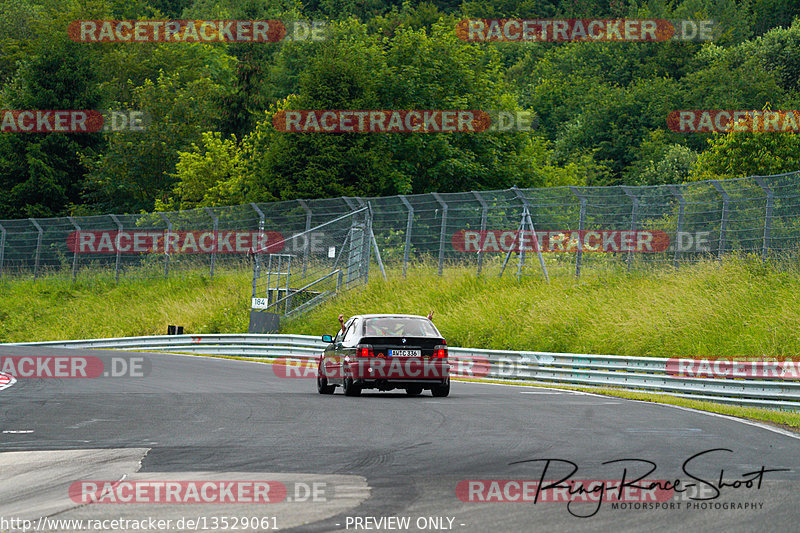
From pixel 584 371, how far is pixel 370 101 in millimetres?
32355

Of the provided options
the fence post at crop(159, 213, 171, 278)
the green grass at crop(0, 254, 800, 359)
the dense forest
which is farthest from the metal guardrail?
the dense forest

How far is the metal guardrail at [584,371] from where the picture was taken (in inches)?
687

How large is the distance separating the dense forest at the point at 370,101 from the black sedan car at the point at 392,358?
30.5 m

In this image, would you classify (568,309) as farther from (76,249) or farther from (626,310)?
(76,249)

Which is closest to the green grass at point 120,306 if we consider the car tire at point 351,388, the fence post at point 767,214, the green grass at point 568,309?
the green grass at point 568,309

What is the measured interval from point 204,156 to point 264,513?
6251 cm

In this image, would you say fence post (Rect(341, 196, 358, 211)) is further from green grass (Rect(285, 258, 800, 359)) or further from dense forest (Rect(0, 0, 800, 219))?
dense forest (Rect(0, 0, 800, 219))

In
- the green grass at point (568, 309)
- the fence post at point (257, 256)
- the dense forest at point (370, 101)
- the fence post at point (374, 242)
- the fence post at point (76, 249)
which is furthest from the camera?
the dense forest at point (370, 101)

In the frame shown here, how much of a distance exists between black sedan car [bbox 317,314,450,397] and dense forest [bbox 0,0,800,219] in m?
30.5

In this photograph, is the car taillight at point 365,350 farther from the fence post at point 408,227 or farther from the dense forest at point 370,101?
the dense forest at point 370,101

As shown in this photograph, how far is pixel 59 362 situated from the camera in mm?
26922

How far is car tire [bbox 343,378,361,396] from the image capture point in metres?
17.9

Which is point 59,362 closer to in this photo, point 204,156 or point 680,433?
point 680,433

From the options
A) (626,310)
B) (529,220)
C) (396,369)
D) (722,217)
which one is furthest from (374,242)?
(396,369)
